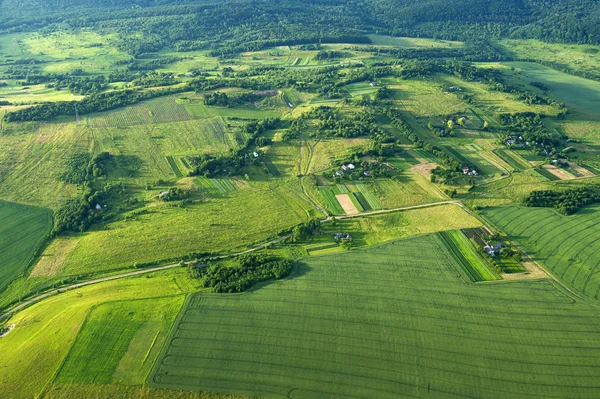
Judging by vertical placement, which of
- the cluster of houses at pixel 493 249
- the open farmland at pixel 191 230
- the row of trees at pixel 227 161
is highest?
the row of trees at pixel 227 161

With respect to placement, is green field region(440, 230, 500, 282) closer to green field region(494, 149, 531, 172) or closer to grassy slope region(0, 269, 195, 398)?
green field region(494, 149, 531, 172)

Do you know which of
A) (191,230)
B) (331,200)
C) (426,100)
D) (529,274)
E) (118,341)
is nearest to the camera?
(118,341)

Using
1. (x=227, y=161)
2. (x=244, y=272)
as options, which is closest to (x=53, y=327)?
(x=244, y=272)

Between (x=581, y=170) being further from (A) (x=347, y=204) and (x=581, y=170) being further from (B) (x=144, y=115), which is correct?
(B) (x=144, y=115)

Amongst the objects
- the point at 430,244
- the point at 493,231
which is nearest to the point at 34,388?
the point at 430,244

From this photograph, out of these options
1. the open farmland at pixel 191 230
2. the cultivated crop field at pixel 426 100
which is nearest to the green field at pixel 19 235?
the open farmland at pixel 191 230

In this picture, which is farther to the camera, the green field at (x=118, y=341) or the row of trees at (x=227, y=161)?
the row of trees at (x=227, y=161)

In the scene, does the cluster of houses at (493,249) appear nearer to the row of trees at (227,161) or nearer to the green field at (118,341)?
the green field at (118,341)
